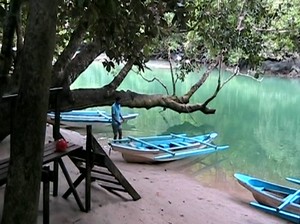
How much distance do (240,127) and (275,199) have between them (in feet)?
29.4

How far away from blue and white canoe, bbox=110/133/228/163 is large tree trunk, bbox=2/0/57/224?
699 cm

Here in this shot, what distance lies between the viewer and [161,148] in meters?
9.59

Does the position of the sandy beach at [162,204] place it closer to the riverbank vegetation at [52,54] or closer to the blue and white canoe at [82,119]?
the riverbank vegetation at [52,54]

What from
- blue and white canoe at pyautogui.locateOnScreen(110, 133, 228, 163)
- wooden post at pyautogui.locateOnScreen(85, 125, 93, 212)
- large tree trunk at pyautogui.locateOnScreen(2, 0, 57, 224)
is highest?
large tree trunk at pyautogui.locateOnScreen(2, 0, 57, 224)

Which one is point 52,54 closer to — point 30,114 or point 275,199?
point 30,114

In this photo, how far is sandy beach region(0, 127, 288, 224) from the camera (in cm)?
443

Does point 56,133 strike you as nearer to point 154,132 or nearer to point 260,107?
point 154,132

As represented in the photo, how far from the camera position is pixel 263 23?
11.4 meters

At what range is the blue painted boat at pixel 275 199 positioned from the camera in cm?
650

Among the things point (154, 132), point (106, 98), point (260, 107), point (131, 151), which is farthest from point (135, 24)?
point (260, 107)

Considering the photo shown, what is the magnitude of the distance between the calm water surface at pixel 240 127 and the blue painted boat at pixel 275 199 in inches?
50.5

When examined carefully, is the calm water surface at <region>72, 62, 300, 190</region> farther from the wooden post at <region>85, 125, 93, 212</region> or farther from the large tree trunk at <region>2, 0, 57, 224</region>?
the large tree trunk at <region>2, 0, 57, 224</region>

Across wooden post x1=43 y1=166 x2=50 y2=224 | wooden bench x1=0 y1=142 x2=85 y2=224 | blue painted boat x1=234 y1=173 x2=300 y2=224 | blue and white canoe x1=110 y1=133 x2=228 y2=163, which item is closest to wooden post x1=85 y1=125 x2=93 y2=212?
wooden bench x1=0 y1=142 x2=85 y2=224

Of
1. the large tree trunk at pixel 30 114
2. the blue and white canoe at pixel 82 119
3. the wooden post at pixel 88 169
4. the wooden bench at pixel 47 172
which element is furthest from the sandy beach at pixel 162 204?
the blue and white canoe at pixel 82 119
